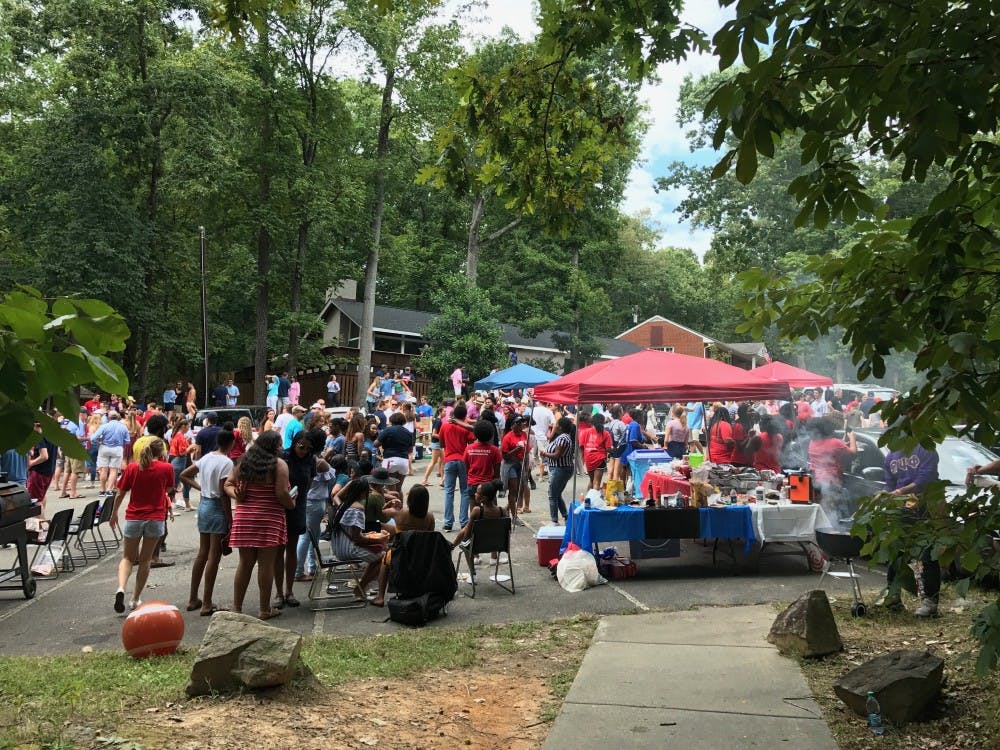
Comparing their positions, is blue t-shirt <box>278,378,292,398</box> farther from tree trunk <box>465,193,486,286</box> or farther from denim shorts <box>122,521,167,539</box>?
denim shorts <box>122,521,167,539</box>

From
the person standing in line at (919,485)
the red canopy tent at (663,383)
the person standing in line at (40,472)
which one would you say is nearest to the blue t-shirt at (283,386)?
the person standing in line at (40,472)

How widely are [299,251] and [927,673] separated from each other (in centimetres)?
3093

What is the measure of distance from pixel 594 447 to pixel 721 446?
225 centimetres

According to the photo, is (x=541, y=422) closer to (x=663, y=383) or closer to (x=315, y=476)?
(x=663, y=383)

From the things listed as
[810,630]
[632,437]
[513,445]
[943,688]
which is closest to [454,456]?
[513,445]

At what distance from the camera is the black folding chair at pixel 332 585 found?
8.35 m

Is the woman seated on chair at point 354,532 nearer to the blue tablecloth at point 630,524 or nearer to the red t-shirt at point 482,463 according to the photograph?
the blue tablecloth at point 630,524

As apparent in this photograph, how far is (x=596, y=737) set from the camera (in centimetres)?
494

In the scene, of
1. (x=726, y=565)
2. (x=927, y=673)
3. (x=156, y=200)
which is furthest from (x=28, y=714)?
(x=156, y=200)

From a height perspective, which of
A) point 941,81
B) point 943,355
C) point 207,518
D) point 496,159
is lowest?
point 207,518

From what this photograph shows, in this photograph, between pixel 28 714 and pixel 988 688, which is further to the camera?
pixel 988 688

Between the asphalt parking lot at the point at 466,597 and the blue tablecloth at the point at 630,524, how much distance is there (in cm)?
53

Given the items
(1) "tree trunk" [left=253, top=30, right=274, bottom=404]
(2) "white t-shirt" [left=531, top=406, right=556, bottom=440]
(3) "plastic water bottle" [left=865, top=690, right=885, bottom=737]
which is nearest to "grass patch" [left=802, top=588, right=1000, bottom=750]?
(3) "plastic water bottle" [left=865, top=690, right=885, bottom=737]

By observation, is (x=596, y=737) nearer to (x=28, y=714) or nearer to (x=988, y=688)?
(x=988, y=688)
